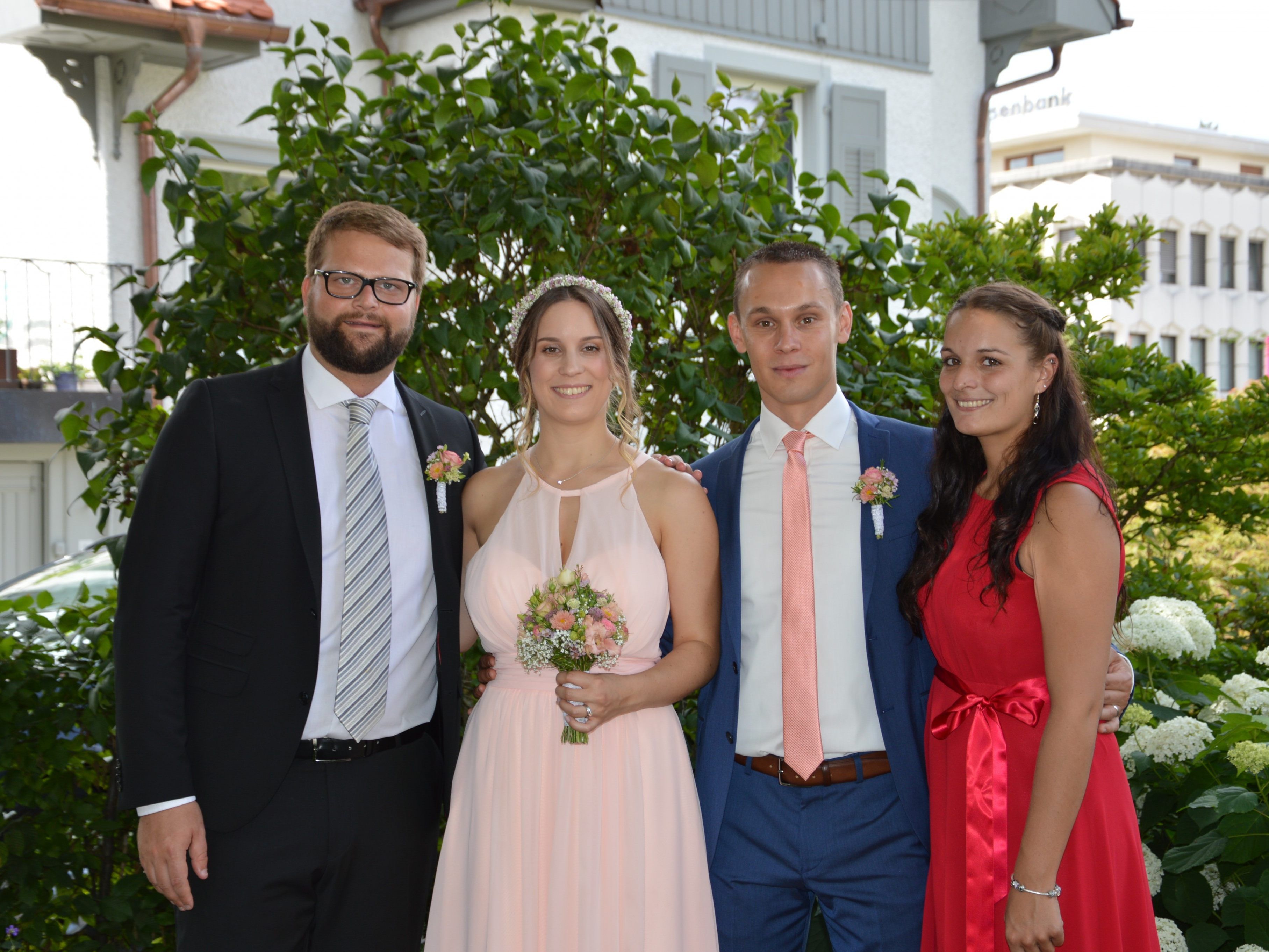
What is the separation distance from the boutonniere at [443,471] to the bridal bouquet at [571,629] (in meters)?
0.48

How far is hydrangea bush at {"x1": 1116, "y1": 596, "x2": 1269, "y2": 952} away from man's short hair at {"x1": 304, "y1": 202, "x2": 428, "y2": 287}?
253cm

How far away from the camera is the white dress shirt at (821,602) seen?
Result: 2.95 metres

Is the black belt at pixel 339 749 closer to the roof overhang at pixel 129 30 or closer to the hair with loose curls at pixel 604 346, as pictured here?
the hair with loose curls at pixel 604 346

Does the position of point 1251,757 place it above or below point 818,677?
below

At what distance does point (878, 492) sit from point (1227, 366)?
50.4 m

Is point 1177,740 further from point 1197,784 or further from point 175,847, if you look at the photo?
point 175,847

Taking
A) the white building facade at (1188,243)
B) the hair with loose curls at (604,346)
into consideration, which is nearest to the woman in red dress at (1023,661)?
the hair with loose curls at (604,346)

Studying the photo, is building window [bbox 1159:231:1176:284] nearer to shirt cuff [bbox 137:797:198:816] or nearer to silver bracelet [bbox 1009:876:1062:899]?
silver bracelet [bbox 1009:876:1062:899]

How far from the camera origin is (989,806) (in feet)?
8.85

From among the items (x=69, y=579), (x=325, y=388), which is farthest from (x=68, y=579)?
(x=325, y=388)

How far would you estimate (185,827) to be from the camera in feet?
9.10

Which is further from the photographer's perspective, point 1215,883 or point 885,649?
point 1215,883

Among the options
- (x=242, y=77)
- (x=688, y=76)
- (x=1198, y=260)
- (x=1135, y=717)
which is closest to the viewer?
(x=1135, y=717)

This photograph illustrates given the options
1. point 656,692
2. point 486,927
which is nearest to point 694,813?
point 656,692
